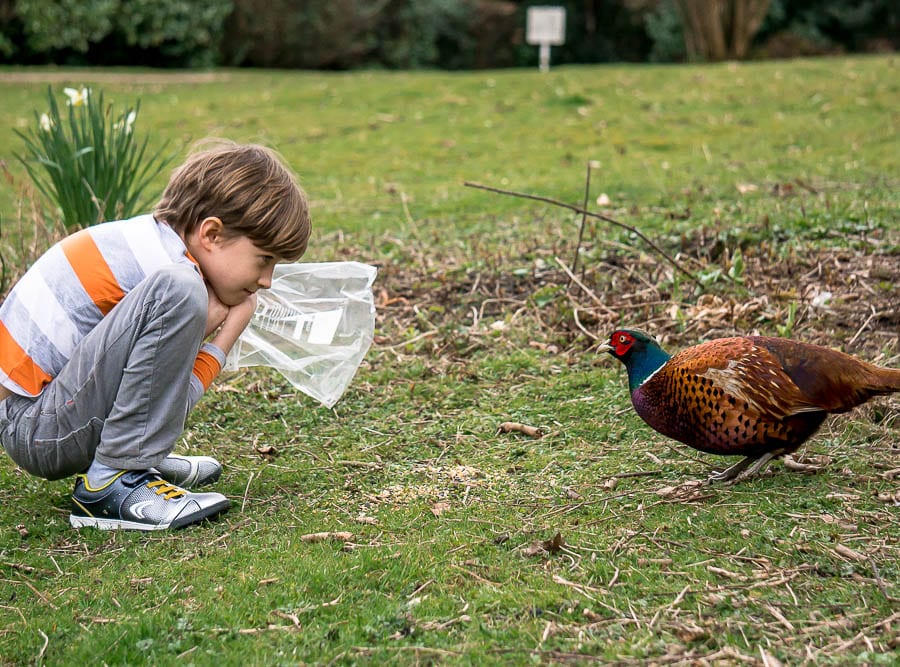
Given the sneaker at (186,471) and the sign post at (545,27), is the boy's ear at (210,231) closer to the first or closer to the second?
the sneaker at (186,471)

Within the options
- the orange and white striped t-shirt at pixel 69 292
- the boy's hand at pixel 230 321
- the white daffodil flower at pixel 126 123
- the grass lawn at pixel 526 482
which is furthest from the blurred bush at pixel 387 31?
the orange and white striped t-shirt at pixel 69 292

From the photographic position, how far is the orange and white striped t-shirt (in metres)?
2.95

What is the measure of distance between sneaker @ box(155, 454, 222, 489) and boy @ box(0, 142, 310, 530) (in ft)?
0.75

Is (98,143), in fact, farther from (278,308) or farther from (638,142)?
(638,142)

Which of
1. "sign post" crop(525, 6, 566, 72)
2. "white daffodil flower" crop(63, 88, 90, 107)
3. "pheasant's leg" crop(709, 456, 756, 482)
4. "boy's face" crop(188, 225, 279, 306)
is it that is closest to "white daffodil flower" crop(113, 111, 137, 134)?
"white daffodil flower" crop(63, 88, 90, 107)

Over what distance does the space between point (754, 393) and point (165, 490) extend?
5.87 ft

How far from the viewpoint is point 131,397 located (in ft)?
9.45

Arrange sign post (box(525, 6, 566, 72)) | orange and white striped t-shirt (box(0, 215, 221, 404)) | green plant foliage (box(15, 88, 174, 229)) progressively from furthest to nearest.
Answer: sign post (box(525, 6, 566, 72)) → green plant foliage (box(15, 88, 174, 229)) → orange and white striped t-shirt (box(0, 215, 221, 404))

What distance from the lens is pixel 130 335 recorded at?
283cm

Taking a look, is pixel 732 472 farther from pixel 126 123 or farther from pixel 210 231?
pixel 126 123

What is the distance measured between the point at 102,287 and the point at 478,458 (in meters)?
1.39

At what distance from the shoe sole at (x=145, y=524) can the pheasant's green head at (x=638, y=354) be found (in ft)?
4.45

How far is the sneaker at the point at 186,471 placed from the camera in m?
3.32

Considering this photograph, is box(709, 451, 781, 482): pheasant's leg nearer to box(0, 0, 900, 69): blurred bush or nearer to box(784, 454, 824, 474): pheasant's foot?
box(784, 454, 824, 474): pheasant's foot
